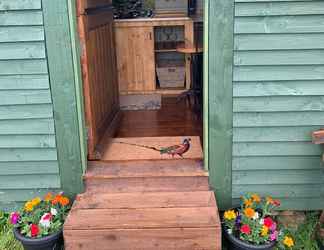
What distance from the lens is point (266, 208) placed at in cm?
273

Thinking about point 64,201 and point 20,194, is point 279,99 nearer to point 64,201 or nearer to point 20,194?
point 64,201

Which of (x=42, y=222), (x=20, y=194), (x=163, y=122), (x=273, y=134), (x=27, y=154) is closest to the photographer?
(x=42, y=222)

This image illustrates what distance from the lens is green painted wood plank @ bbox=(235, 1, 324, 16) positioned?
2.59 meters

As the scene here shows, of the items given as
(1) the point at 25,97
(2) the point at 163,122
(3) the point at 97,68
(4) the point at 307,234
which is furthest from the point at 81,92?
(4) the point at 307,234

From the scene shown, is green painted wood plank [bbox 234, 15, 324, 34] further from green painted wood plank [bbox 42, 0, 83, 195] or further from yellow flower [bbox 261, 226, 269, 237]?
yellow flower [bbox 261, 226, 269, 237]

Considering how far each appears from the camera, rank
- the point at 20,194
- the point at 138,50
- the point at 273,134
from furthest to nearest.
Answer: the point at 138,50 → the point at 20,194 → the point at 273,134

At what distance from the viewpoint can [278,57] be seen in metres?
2.68

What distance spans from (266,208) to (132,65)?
3.11 metres

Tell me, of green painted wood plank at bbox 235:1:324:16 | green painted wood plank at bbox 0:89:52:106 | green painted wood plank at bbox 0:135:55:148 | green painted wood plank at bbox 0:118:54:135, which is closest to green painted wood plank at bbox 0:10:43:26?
green painted wood plank at bbox 0:89:52:106

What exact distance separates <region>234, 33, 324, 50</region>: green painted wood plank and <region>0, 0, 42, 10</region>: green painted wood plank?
1.33 m

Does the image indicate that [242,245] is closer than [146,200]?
Yes

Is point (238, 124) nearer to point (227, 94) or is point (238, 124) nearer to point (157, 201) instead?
point (227, 94)

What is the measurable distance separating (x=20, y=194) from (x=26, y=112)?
2.16 ft

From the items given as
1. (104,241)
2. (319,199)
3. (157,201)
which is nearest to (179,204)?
(157,201)
